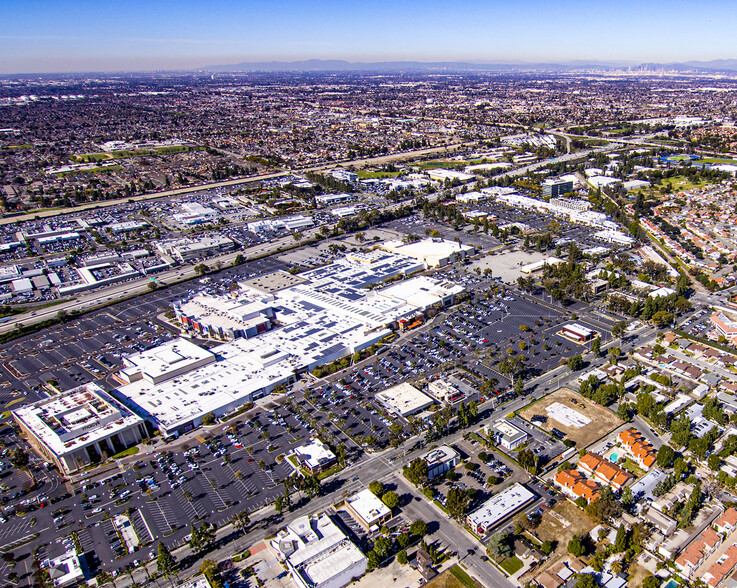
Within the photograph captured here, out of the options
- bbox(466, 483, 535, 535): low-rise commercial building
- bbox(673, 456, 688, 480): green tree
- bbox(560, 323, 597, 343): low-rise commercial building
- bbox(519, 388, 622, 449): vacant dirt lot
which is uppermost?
bbox(560, 323, 597, 343): low-rise commercial building

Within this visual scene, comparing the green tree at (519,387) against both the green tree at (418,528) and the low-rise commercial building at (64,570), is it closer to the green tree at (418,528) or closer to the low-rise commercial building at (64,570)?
the green tree at (418,528)

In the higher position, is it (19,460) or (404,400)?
(404,400)

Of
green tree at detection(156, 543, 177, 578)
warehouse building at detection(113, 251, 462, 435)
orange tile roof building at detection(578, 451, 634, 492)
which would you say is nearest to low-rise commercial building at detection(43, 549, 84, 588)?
green tree at detection(156, 543, 177, 578)

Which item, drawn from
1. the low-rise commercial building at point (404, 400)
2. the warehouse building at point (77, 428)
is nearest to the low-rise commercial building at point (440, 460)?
the low-rise commercial building at point (404, 400)

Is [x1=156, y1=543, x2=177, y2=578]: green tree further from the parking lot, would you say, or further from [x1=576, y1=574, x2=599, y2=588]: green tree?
[x1=576, y1=574, x2=599, y2=588]: green tree

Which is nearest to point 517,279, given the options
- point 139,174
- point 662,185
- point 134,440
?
point 134,440

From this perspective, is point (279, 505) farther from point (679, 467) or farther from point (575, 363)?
point (575, 363)

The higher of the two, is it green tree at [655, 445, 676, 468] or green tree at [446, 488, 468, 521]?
green tree at [655, 445, 676, 468]

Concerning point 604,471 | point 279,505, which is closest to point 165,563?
point 279,505
